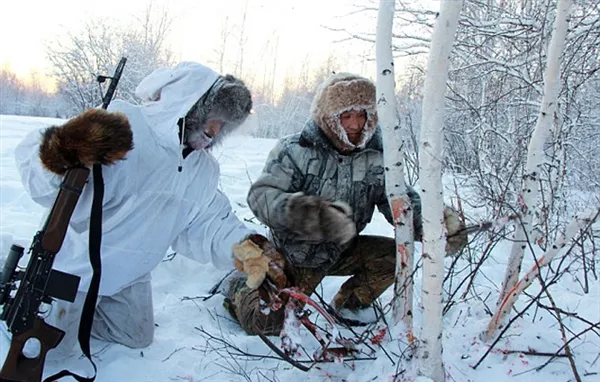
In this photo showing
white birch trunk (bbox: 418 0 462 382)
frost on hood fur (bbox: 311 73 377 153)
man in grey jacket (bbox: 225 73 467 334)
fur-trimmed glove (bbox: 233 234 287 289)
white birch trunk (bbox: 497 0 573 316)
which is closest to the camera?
white birch trunk (bbox: 418 0 462 382)

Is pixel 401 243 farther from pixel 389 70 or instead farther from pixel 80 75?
pixel 80 75

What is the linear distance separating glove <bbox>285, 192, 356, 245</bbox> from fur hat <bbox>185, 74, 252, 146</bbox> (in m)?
0.53

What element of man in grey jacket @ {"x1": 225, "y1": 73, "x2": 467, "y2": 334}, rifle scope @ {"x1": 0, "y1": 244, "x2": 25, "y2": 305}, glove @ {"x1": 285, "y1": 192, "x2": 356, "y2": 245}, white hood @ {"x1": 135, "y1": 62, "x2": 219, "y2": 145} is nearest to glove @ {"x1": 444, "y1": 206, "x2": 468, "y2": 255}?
man in grey jacket @ {"x1": 225, "y1": 73, "x2": 467, "y2": 334}

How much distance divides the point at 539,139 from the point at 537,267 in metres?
0.55

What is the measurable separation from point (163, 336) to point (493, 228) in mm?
1633

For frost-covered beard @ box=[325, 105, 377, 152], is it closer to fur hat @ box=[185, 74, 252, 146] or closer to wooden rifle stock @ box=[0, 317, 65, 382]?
fur hat @ box=[185, 74, 252, 146]

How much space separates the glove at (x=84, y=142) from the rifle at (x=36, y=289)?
6 centimetres

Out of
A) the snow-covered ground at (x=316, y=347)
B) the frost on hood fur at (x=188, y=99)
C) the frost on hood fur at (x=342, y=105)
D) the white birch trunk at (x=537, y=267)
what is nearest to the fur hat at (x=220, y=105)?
the frost on hood fur at (x=188, y=99)

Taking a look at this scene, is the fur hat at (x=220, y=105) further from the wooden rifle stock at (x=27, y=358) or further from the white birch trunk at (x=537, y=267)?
the white birch trunk at (x=537, y=267)

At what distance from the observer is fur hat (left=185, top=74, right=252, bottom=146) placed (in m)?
2.29

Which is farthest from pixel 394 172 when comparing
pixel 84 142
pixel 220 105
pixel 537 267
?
pixel 84 142

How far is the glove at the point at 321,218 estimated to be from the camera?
2.15 m

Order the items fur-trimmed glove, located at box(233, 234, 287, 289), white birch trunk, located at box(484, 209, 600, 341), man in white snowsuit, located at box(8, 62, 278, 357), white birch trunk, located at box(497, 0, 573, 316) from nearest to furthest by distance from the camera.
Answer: white birch trunk, located at box(484, 209, 600, 341), white birch trunk, located at box(497, 0, 573, 316), man in white snowsuit, located at box(8, 62, 278, 357), fur-trimmed glove, located at box(233, 234, 287, 289)

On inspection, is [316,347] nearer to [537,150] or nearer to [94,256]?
[94,256]
